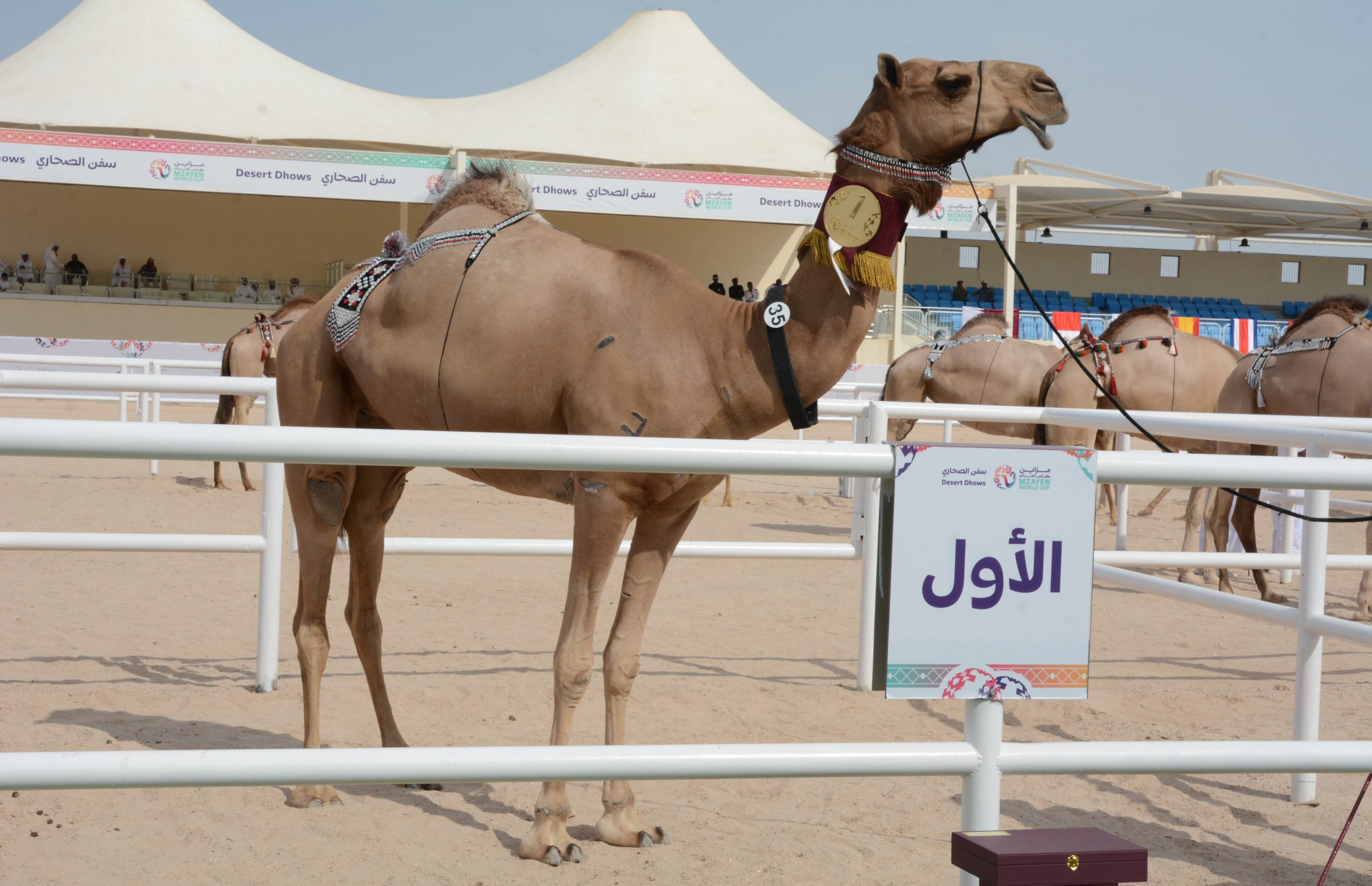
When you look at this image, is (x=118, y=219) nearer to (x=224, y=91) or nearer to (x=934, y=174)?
(x=224, y=91)

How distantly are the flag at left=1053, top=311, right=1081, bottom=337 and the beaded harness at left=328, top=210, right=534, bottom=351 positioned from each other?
23735mm

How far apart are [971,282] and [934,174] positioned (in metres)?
41.7

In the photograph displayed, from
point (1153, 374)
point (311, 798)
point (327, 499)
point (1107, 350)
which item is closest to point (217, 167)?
point (1107, 350)

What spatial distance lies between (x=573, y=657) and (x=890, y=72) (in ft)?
6.02

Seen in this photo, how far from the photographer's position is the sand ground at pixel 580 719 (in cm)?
334

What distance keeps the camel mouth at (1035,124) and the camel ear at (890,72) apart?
33 cm

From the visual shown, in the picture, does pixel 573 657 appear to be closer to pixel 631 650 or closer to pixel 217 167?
pixel 631 650

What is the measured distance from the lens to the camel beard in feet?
10.4

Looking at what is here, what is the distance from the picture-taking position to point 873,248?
3.17 meters

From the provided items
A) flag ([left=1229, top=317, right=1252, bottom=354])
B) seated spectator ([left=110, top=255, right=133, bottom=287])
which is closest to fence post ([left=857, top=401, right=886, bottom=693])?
flag ([left=1229, top=317, right=1252, bottom=354])

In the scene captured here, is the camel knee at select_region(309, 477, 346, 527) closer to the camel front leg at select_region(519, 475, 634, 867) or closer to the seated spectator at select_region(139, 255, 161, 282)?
the camel front leg at select_region(519, 475, 634, 867)

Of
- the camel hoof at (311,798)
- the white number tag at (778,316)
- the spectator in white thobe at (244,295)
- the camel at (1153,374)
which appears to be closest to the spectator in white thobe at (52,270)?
the spectator in white thobe at (244,295)

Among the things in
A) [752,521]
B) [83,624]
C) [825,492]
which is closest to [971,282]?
[825,492]

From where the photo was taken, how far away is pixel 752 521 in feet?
37.0
